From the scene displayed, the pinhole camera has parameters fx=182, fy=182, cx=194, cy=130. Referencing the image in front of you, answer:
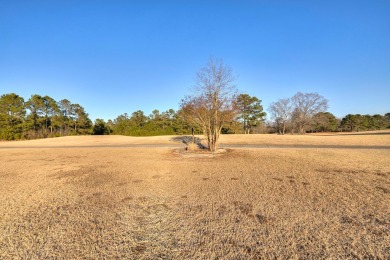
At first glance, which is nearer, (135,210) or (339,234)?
(339,234)

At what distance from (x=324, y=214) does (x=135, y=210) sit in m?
3.86

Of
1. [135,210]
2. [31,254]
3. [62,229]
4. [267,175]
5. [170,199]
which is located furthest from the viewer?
[267,175]

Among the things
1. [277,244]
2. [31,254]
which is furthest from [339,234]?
[31,254]

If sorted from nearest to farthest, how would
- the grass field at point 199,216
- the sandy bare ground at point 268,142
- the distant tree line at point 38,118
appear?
the grass field at point 199,216 → the sandy bare ground at point 268,142 → the distant tree line at point 38,118

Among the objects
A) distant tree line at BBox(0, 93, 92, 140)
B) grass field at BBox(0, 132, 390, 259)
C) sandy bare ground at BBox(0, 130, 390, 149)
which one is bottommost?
grass field at BBox(0, 132, 390, 259)

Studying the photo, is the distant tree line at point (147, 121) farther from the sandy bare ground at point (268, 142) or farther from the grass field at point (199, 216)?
the grass field at point (199, 216)

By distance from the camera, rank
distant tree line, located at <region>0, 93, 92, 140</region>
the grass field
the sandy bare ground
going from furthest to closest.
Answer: distant tree line, located at <region>0, 93, 92, 140</region> < the sandy bare ground < the grass field

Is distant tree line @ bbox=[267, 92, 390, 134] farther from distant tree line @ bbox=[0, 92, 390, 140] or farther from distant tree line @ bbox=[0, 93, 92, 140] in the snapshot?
distant tree line @ bbox=[0, 93, 92, 140]

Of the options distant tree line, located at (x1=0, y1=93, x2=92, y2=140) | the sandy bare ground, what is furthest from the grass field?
distant tree line, located at (x1=0, y1=93, x2=92, y2=140)

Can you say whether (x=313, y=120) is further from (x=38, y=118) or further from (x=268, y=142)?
(x=38, y=118)

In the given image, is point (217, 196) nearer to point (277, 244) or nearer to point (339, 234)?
point (277, 244)

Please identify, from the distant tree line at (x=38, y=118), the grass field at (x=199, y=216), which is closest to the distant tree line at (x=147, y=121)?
the distant tree line at (x=38, y=118)

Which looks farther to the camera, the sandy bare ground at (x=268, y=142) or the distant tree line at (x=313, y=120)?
the distant tree line at (x=313, y=120)

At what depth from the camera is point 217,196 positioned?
467cm
